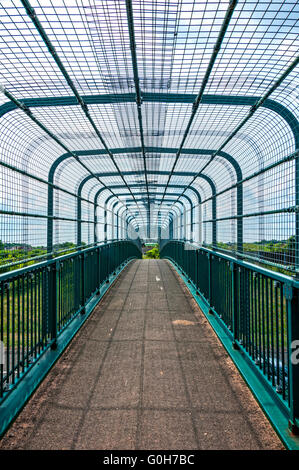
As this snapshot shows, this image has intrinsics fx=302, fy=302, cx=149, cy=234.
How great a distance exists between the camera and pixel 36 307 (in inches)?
130

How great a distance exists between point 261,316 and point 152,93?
299cm

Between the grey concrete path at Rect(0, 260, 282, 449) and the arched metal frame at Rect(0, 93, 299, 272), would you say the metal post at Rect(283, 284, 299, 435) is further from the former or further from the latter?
the arched metal frame at Rect(0, 93, 299, 272)

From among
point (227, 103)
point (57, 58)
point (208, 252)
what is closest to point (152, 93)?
point (227, 103)

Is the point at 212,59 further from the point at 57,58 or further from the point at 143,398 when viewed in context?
the point at 143,398

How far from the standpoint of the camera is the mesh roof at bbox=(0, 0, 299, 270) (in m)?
2.61

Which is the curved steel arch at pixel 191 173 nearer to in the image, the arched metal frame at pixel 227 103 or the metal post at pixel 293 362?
the arched metal frame at pixel 227 103

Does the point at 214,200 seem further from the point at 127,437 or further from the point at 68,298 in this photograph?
the point at 127,437

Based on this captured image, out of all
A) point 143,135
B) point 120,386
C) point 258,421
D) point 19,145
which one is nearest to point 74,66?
point 19,145

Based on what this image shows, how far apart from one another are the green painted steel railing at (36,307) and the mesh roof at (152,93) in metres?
0.49

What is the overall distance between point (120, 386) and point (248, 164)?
3.26 m

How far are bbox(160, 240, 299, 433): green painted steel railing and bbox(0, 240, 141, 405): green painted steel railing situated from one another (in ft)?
7.16

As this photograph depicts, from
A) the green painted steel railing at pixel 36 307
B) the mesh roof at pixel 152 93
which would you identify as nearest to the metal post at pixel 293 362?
the mesh roof at pixel 152 93

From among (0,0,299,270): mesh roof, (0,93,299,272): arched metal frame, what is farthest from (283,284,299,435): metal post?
(0,0,299,270): mesh roof
